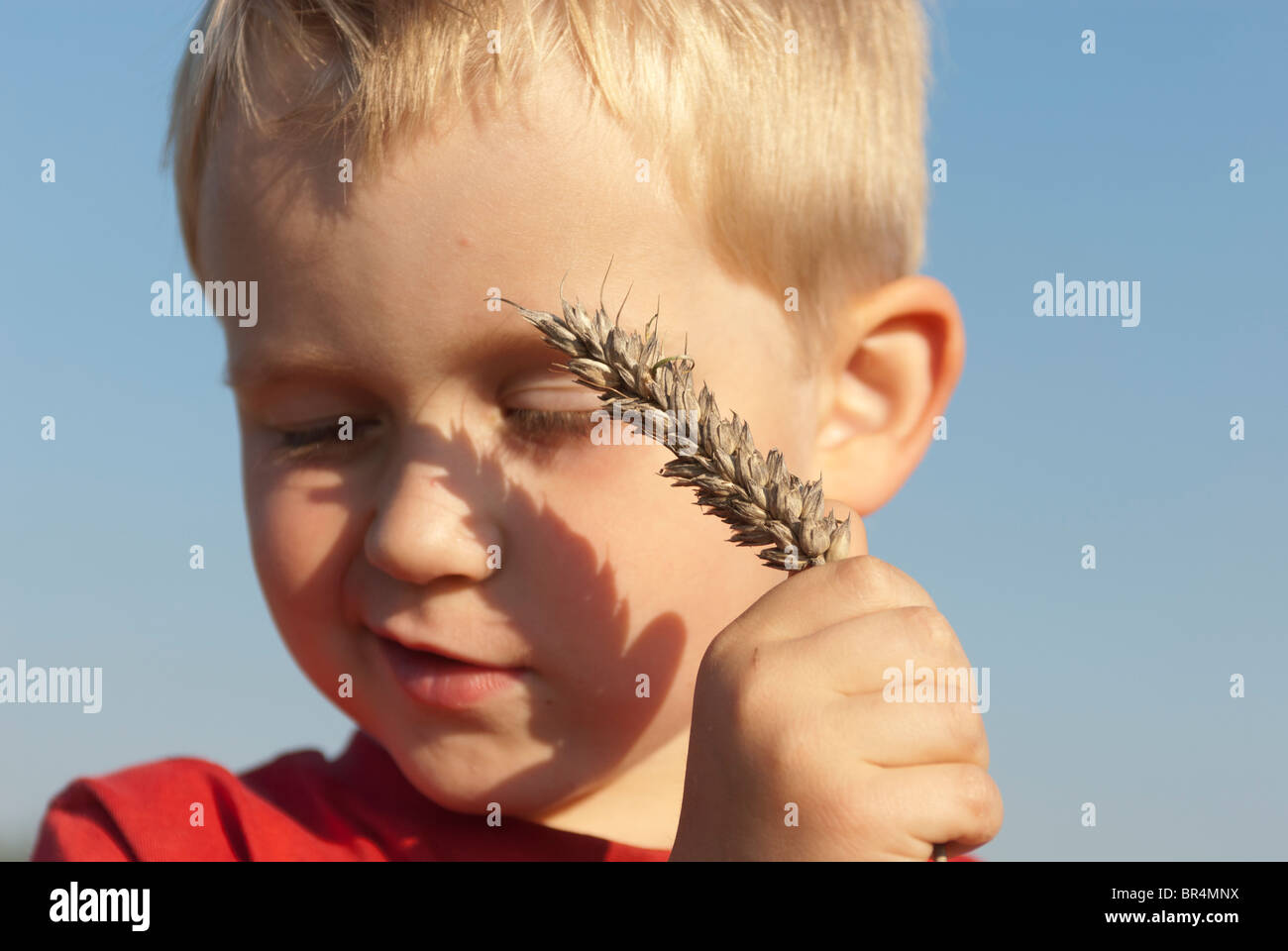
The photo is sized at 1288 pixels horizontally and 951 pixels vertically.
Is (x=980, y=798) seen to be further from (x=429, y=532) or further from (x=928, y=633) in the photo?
(x=429, y=532)

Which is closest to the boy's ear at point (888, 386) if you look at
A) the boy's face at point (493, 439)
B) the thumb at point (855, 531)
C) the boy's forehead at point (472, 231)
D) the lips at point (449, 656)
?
the boy's face at point (493, 439)

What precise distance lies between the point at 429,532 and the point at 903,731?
90 centimetres

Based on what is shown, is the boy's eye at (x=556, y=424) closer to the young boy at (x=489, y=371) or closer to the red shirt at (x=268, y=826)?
the young boy at (x=489, y=371)

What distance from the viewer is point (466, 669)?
219 cm

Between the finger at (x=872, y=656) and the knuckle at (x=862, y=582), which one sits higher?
the knuckle at (x=862, y=582)

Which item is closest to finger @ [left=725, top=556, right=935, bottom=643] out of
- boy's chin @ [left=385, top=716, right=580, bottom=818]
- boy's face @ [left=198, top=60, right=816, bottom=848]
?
boy's face @ [left=198, top=60, right=816, bottom=848]

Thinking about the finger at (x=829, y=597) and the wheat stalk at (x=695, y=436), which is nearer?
the wheat stalk at (x=695, y=436)

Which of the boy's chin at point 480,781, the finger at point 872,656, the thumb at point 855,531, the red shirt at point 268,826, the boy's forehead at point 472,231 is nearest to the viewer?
the finger at point 872,656

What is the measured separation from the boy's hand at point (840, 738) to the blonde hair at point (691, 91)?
89cm

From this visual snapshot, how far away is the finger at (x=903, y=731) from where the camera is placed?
5.35ft

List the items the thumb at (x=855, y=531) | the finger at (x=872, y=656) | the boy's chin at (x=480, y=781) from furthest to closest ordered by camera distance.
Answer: the boy's chin at (x=480, y=781), the thumb at (x=855, y=531), the finger at (x=872, y=656)
